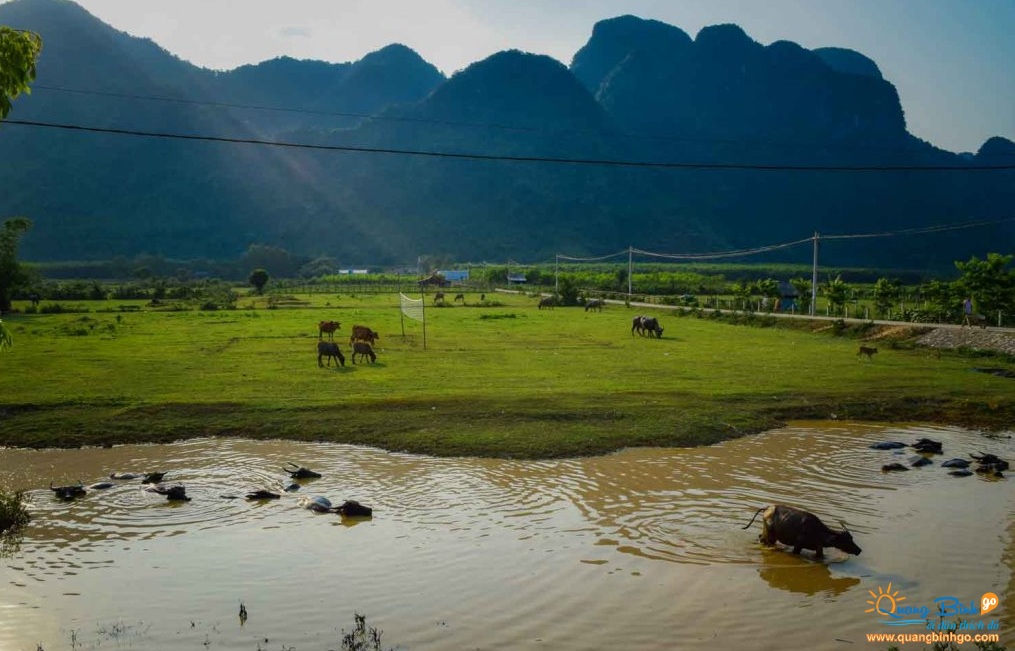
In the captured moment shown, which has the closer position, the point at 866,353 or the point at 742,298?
the point at 866,353

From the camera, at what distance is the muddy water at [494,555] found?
349 inches

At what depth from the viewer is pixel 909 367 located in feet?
91.5

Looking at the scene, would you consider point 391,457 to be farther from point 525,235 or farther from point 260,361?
point 525,235

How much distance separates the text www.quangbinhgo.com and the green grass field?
27.3 ft

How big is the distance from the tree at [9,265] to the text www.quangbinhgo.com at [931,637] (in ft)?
194

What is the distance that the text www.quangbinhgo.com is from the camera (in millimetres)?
8539

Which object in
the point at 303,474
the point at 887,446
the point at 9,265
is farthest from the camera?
the point at 9,265

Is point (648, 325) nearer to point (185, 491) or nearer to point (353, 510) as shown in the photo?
point (353, 510)

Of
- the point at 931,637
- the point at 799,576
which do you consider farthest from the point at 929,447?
the point at 931,637

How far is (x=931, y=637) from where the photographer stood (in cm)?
866

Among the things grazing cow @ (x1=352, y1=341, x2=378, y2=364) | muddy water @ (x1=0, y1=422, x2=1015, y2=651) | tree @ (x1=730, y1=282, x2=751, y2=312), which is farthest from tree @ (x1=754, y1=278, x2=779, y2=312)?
muddy water @ (x1=0, y1=422, x2=1015, y2=651)

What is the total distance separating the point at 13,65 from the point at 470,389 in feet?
50.9

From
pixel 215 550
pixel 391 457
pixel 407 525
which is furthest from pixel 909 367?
pixel 215 550

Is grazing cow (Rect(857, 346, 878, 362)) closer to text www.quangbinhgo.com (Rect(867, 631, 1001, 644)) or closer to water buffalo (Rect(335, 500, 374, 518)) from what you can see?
text www.quangbinhgo.com (Rect(867, 631, 1001, 644))
